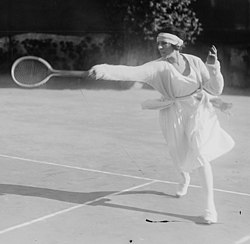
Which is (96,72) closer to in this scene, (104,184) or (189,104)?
(189,104)

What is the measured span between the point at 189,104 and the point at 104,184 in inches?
70.0

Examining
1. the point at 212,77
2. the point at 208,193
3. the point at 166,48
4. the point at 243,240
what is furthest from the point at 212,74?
the point at 243,240

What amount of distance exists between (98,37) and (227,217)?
1359cm

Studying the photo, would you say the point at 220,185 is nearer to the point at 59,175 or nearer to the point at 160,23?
the point at 59,175

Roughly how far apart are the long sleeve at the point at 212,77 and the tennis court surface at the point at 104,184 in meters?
1.27

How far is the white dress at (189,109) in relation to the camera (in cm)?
729

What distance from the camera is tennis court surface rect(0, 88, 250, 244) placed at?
22.2 ft

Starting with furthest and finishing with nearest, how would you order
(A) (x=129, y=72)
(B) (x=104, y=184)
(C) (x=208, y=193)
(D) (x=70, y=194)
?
(B) (x=104, y=184) → (D) (x=70, y=194) → (C) (x=208, y=193) → (A) (x=129, y=72)

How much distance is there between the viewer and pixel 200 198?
8016mm

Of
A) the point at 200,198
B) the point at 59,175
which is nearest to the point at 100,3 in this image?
the point at 59,175

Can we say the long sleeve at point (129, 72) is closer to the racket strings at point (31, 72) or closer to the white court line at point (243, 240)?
the white court line at point (243, 240)

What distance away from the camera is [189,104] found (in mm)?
7484

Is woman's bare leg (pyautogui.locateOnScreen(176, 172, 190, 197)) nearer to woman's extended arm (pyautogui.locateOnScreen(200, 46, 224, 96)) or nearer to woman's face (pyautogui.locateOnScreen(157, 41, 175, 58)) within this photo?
woman's extended arm (pyautogui.locateOnScreen(200, 46, 224, 96))

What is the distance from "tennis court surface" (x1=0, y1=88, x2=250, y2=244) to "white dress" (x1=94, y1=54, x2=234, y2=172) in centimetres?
64
